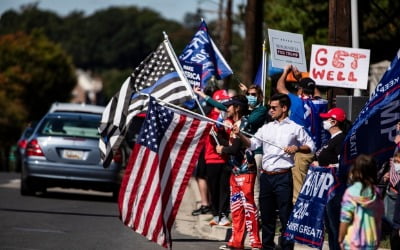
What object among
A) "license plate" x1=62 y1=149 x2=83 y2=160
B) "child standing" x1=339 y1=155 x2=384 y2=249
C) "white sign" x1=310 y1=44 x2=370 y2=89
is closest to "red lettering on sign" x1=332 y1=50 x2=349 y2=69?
"white sign" x1=310 y1=44 x2=370 y2=89

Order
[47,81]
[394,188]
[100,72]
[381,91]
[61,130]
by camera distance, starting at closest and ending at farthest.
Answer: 1. [381,91]
2. [394,188]
3. [61,130]
4. [47,81]
5. [100,72]

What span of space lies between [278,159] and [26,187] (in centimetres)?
933

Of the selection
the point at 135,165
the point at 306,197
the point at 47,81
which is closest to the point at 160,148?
the point at 135,165

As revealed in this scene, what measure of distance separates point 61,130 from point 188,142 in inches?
328

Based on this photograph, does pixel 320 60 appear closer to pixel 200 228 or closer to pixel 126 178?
pixel 200 228

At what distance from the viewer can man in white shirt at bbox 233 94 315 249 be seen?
11.2m

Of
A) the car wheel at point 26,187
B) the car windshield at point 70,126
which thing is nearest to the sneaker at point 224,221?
the car windshield at point 70,126

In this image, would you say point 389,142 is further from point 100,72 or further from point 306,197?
point 100,72

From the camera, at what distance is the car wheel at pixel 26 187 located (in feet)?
64.1

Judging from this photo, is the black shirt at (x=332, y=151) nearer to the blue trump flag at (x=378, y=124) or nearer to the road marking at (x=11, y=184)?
the blue trump flag at (x=378, y=124)

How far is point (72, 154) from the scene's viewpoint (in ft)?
62.2

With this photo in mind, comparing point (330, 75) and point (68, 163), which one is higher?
point (330, 75)

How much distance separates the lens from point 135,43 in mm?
175125

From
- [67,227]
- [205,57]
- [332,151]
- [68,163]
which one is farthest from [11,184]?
[332,151]
